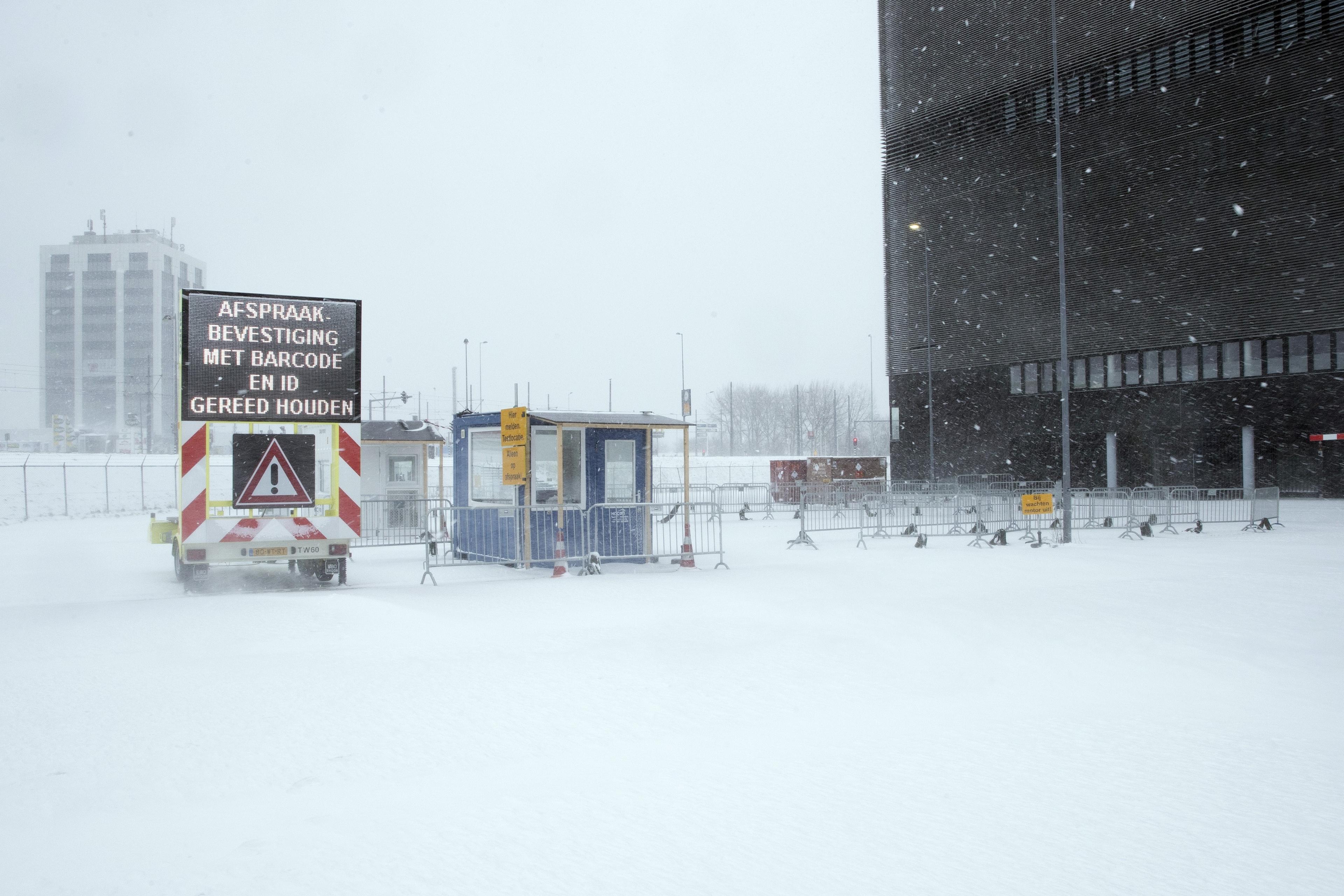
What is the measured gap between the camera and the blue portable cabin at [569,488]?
16.4 m

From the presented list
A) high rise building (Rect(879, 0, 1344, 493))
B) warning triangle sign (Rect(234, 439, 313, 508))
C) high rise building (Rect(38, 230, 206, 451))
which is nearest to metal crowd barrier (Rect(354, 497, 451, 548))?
warning triangle sign (Rect(234, 439, 313, 508))

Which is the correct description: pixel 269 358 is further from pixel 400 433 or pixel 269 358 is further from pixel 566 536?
pixel 400 433

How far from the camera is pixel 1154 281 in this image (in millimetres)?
42938

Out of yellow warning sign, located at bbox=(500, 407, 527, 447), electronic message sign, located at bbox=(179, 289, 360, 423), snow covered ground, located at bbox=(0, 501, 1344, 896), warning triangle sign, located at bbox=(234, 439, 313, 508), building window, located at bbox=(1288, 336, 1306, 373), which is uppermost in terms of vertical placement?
building window, located at bbox=(1288, 336, 1306, 373)

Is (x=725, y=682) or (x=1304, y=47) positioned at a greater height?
(x=1304, y=47)

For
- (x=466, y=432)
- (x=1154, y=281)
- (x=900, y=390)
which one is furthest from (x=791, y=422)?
(x=466, y=432)

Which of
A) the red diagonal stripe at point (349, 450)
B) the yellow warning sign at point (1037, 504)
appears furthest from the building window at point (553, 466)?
the yellow warning sign at point (1037, 504)

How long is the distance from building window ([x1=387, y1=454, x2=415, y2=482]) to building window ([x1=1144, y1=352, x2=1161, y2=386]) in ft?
116

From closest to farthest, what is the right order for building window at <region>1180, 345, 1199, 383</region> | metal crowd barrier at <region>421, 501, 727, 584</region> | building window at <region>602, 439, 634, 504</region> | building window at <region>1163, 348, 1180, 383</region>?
metal crowd barrier at <region>421, 501, 727, 584</region> < building window at <region>602, 439, 634, 504</region> < building window at <region>1180, 345, 1199, 383</region> < building window at <region>1163, 348, 1180, 383</region>

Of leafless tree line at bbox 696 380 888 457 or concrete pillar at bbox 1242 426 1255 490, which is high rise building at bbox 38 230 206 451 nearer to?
leafless tree line at bbox 696 380 888 457

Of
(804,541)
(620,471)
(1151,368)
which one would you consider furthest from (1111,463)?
(620,471)

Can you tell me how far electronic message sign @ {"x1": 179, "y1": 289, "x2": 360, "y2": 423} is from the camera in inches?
525

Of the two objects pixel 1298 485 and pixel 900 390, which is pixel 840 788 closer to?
pixel 1298 485

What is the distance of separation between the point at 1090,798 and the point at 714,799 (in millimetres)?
1958
